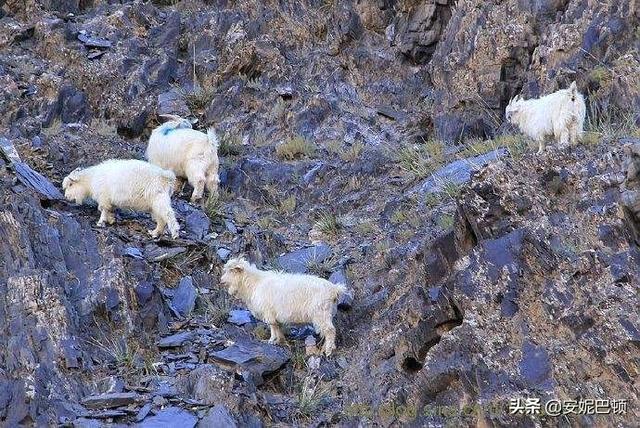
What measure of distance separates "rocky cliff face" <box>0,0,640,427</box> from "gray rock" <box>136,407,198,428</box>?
35 millimetres

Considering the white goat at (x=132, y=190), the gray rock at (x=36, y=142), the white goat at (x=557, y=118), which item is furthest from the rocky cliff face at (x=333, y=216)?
the white goat at (x=557, y=118)

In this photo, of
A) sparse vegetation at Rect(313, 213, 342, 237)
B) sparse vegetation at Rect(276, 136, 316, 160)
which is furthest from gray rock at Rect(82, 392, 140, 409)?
sparse vegetation at Rect(276, 136, 316, 160)

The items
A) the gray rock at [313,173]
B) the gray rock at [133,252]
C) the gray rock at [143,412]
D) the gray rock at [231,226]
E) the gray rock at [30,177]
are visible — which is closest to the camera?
the gray rock at [143,412]

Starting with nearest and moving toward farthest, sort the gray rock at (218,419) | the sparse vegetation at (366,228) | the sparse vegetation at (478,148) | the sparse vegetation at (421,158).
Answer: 1. the gray rock at (218,419)
2. the sparse vegetation at (366,228)
3. the sparse vegetation at (478,148)
4. the sparse vegetation at (421,158)

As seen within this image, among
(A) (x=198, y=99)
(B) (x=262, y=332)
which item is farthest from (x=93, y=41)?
(B) (x=262, y=332)

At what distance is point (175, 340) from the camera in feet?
36.8

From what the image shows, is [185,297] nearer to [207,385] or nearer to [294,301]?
[294,301]

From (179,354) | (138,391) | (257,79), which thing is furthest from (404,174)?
(138,391)

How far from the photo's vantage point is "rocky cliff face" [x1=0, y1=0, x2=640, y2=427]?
→ 8.91 meters

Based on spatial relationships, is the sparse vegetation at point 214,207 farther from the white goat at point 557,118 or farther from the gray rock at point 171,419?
the gray rock at point 171,419

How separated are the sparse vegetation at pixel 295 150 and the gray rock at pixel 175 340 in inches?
245

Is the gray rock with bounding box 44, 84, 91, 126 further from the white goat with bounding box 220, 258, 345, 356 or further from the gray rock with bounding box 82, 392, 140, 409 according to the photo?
the gray rock with bounding box 82, 392, 140, 409

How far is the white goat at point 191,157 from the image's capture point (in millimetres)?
15000

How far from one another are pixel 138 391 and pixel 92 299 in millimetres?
1706
